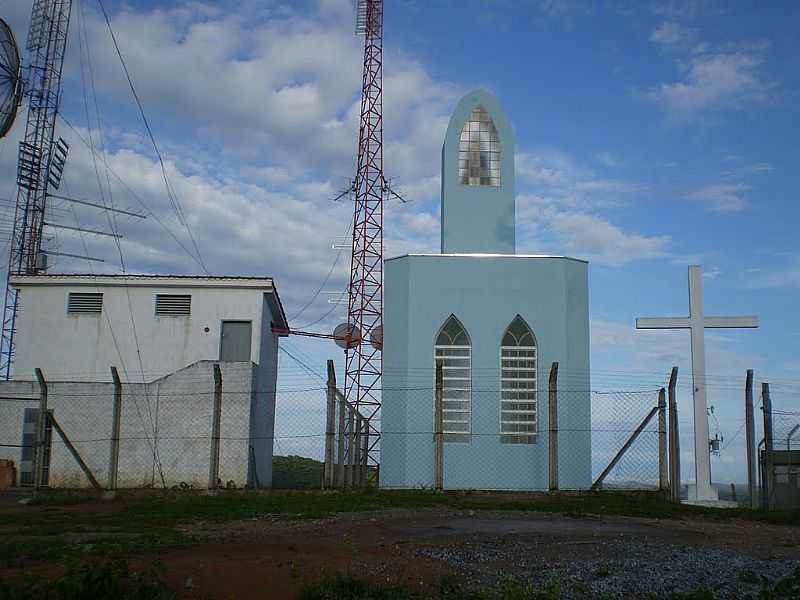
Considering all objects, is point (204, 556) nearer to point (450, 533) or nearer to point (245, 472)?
point (450, 533)

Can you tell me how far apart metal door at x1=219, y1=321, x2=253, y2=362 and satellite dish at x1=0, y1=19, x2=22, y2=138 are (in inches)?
369

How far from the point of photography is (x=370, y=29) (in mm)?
33719

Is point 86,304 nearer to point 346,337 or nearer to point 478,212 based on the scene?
point 346,337

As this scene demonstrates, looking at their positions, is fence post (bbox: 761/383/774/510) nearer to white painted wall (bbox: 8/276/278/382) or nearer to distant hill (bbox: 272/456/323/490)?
white painted wall (bbox: 8/276/278/382)

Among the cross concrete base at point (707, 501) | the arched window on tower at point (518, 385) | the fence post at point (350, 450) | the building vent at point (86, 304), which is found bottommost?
the cross concrete base at point (707, 501)

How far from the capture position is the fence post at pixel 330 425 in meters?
14.9

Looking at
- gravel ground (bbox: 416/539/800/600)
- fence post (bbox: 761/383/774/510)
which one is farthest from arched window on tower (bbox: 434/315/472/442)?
gravel ground (bbox: 416/539/800/600)

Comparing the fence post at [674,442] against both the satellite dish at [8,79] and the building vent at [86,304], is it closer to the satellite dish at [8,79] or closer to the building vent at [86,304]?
the satellite dish at [8,79]

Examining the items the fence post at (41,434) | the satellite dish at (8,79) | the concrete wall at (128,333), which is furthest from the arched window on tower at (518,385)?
the satellite dish at (8,79)

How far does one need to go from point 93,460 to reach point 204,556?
15.0 meters

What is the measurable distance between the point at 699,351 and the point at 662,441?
11.8 ft

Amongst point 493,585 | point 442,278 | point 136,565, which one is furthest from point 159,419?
point 493,585

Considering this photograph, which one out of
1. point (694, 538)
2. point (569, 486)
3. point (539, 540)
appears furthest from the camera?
point (569, 486)

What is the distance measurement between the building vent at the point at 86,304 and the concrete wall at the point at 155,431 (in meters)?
3.02
